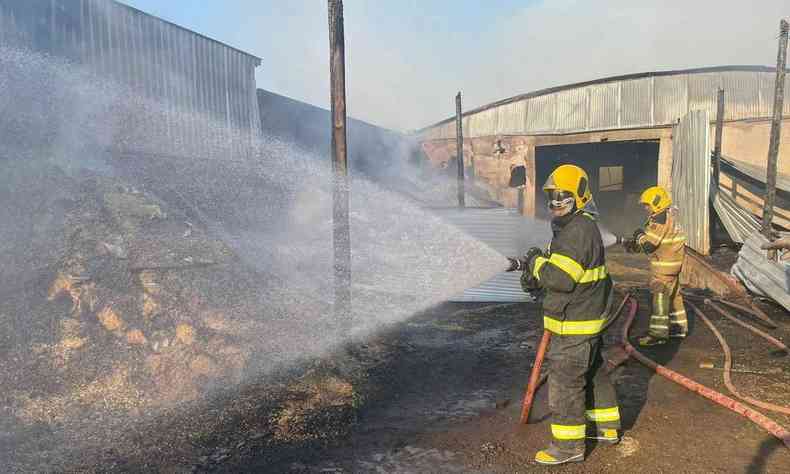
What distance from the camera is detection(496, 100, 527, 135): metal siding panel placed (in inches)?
792

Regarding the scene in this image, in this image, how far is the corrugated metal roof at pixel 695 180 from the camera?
1110 centimetres

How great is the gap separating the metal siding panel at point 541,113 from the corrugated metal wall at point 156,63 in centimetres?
1128

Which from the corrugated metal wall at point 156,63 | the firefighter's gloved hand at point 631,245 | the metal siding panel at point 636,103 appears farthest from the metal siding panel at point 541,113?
the firefighter's gloved hand at point 631,245

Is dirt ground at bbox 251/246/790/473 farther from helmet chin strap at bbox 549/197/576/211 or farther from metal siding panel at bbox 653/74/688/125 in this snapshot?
metal siding panel at bbox 653/74/688/125

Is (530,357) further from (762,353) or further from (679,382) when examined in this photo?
(762,353)

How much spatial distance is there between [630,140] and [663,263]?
12086mm

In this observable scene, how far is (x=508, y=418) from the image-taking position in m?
3.97

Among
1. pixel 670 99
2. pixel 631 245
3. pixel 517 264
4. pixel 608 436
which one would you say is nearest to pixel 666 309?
pixel 631 245

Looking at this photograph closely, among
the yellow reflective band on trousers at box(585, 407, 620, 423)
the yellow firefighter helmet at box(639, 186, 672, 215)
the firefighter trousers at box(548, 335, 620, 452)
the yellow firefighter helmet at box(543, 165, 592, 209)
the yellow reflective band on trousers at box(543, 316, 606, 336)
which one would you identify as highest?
the yellow firefighter helmet at box(543, 165, 592, 209)

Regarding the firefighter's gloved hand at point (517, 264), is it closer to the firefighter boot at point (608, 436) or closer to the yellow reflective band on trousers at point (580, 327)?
the yellow reflective band on trousers at point (580, 327)

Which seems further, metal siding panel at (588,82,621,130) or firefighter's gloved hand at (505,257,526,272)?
metal siding panel at (588,82,621,130)

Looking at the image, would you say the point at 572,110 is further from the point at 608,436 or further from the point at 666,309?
the point at 608,436

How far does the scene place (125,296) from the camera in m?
5.52

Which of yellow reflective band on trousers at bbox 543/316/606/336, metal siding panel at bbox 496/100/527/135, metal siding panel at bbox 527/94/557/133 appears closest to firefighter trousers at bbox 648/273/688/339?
yellow reflective band on trousers at bbox 543/316/606/336
